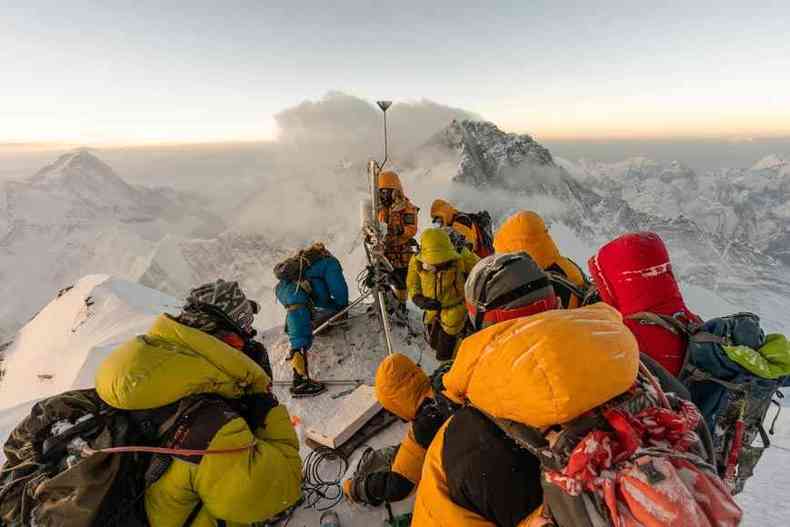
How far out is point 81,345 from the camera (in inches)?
461

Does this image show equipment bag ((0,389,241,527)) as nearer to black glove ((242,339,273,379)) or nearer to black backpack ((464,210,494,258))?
black glove ((242,339,273,379))

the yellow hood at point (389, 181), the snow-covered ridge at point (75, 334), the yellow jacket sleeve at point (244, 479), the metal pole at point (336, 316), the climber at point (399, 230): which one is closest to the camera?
the yellow jacket sleeve at point (244, 479)

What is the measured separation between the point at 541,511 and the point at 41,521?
2.41 meters

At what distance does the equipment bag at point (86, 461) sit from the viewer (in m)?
2.14

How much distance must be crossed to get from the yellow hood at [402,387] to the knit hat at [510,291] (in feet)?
3.74

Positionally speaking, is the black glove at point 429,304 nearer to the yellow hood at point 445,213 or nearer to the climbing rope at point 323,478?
the climbing rope at point 323,478

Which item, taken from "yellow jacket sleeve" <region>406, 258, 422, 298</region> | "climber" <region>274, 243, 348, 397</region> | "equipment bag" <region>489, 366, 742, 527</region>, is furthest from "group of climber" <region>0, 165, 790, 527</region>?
"climber" <region>274, 243, 348, 397</region>

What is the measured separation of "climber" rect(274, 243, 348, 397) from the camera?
21.1 feet

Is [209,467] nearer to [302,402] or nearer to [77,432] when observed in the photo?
[77,432]

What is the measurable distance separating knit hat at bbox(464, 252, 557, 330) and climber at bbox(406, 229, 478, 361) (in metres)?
3.65

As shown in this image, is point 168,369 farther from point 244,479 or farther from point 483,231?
point 483,231

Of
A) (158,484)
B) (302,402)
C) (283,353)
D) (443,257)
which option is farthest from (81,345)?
(158,484)

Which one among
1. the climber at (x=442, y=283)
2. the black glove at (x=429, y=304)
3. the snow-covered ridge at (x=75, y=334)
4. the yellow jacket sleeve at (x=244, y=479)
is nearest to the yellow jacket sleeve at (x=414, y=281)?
the climber at (x=442, y=283)

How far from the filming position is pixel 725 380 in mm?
2619
